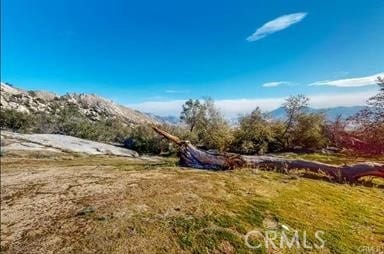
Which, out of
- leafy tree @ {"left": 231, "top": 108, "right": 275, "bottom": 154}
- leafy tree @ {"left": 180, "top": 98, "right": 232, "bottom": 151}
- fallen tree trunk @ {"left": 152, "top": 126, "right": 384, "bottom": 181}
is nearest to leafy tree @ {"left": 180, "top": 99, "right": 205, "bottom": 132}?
leafy tree @ {"left": 180, "top": 98, "right": 232, "bottom": 151}

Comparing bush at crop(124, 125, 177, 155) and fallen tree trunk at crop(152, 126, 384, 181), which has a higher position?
fallen tree trunk at crop(152, 126, 384, 181)

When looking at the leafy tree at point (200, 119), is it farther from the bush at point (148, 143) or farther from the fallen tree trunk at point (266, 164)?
the fallen tree trunk at point (266, 164)

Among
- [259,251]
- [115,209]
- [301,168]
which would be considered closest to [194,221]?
[259,251]

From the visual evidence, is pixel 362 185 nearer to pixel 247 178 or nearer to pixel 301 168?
pixel 301 168

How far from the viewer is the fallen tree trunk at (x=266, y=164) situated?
524 inches

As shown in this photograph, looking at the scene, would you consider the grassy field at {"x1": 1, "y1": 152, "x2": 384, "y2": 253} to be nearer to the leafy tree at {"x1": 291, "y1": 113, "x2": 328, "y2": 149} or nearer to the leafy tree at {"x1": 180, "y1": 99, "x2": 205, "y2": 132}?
the leafy tree at {"x1": 291, "y1": 113, "x2": 328, "y2": 149}

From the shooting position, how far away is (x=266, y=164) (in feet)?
49.5

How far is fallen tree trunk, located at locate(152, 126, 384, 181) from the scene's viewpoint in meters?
13.3

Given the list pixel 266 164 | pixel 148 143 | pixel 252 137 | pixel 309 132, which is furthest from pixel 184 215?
pixel 148 143

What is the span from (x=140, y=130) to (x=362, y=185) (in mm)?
44847

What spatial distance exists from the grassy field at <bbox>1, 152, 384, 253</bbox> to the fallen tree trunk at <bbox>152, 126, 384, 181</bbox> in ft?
5.25

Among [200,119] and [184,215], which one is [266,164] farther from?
[200,119]

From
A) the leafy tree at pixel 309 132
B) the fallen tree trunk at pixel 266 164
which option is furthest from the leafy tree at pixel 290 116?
the fallen tree trunk at pixel 266 164

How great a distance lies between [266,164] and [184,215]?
8487 millimetres
